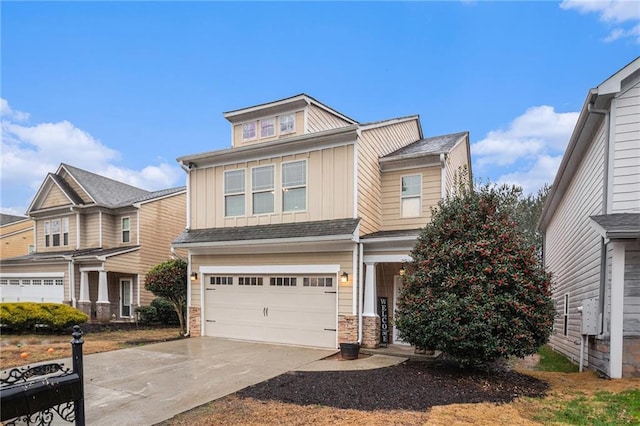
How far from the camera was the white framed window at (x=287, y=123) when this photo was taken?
13.2 m

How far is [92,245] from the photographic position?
62.4 feet

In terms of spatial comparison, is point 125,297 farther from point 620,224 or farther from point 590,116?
point 590,116

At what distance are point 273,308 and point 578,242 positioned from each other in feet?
28.2

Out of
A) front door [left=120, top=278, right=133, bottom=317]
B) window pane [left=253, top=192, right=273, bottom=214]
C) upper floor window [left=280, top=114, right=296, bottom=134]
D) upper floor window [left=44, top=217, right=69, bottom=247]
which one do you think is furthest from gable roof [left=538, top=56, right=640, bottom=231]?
upper floor window [left=44, top=217, right=69, bottom=247]

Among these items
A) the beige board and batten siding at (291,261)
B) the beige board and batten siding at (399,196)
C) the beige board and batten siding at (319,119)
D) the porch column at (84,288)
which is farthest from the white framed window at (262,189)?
the porch column at (84,288)

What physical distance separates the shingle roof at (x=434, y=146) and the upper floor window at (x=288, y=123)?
359cm

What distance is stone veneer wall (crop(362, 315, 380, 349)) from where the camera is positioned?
32.1ft

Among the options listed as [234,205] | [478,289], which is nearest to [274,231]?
[234,205]

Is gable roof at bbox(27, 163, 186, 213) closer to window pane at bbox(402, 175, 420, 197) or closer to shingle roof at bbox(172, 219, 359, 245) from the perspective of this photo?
shingle roof at bbox(172, 219, 359, 245)

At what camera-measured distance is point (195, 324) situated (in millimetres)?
12328

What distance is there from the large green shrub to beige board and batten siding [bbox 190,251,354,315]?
7.79ft

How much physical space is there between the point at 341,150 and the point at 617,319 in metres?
6.92

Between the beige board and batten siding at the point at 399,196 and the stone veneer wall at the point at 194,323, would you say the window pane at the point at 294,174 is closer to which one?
the beige board and batten siding at the point at 399,196

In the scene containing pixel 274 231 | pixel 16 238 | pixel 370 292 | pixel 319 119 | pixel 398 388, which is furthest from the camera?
pixel 16 238
